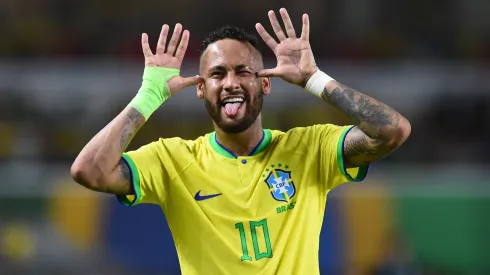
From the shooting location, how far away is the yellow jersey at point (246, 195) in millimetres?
4340

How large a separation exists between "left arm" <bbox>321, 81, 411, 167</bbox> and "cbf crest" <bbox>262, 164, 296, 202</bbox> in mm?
312

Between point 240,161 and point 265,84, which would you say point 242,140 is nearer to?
point 240,161

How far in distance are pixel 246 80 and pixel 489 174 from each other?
24.7 feet

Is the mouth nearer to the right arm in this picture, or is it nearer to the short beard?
the short beard

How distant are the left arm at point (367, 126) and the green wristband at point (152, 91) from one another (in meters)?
0.83

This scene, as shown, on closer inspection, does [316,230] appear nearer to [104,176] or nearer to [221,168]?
[221,168]

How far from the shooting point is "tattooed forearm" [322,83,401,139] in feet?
14.1

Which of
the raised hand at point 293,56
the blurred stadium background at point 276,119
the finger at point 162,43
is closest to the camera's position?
the raised hand at point 293,56

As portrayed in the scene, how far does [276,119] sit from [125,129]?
25.3 feet

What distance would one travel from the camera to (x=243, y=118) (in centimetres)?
447

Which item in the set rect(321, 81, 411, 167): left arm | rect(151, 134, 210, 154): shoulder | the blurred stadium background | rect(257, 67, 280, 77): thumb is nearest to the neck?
rect(151, 134, 210, 154): shoulder

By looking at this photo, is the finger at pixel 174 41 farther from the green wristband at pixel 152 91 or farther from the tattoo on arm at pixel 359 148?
the tattoo on arm at pixel 359 148

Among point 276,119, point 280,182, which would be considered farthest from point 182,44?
point 276,119

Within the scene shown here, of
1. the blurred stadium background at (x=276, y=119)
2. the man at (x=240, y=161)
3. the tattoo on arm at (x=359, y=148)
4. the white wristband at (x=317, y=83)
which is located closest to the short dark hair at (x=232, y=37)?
the man at (x=240, y=161)
